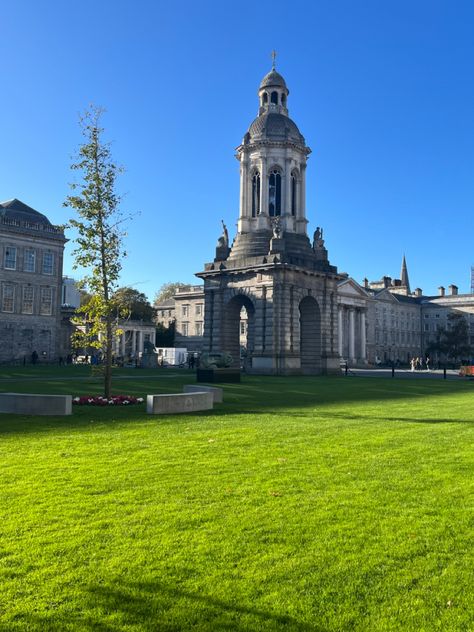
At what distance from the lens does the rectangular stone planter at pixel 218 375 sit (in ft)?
105

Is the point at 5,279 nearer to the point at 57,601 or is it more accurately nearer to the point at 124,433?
the point at 124,433

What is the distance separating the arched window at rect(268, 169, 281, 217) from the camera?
5203cm

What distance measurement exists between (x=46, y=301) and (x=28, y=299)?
2.23m

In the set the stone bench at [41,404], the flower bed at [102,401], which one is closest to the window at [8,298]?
the flower bed at [102,401]

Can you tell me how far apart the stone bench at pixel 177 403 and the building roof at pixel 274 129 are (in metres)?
38.9

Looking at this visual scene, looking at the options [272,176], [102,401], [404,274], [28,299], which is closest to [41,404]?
[102,401]

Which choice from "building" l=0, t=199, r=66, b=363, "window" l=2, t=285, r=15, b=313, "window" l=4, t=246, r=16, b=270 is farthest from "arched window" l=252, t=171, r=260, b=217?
"window" l=2, t=285, r=15, b=313

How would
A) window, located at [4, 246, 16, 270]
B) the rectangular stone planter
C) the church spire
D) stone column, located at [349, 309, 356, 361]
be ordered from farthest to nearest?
the church spire → stone column, located at [349, 309, 356, 361] → window, located at [4, 246, 16, 270] → the rectangular stone planter

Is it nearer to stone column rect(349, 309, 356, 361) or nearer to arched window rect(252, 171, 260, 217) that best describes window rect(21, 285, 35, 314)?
arched window rect(252, 171, 260, 217)

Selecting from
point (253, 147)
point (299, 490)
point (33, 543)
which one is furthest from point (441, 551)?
point (253, 147)

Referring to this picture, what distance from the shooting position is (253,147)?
5247cm

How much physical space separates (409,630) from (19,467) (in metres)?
6.37

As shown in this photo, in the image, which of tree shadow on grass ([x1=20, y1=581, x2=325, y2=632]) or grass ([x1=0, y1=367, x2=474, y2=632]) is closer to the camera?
tree shadow on grass ([x1=20, y1=581, x2=325, y2=632])

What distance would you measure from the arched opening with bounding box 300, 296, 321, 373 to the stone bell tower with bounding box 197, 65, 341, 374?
0.08 metres
